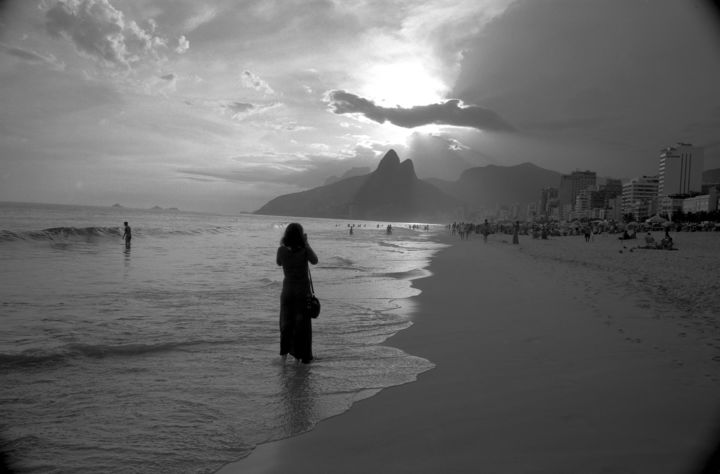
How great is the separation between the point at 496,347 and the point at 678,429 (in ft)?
8.76

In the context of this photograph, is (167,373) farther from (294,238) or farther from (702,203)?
(702,203)

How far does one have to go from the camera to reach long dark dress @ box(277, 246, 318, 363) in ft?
17.7

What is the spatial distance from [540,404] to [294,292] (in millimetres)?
3171

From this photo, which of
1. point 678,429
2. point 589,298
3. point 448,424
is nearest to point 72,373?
point 448,424

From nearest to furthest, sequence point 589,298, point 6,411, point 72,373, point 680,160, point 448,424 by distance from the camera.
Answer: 1. point 448,424
2. point 6,411
3. point 72,373
4. point 589,298
5. point 680,160

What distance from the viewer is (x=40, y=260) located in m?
17.5

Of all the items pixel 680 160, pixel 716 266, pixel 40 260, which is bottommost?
pixel 40 260

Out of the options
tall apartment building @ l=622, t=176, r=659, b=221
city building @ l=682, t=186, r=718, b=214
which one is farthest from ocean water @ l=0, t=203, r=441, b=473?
tall apartment building @ l=622, t=176, r=659, b=221

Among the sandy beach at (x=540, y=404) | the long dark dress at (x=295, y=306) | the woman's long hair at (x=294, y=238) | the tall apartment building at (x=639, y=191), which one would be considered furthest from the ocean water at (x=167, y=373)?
the tall apartment building at (x=639, y=191)

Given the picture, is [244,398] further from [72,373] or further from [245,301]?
→ [245,301]

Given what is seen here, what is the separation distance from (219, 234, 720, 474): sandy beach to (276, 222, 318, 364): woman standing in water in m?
1.53

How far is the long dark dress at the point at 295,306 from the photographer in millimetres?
5387

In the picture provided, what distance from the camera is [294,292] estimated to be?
563 cm

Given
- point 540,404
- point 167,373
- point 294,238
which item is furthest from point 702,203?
point 167,373
